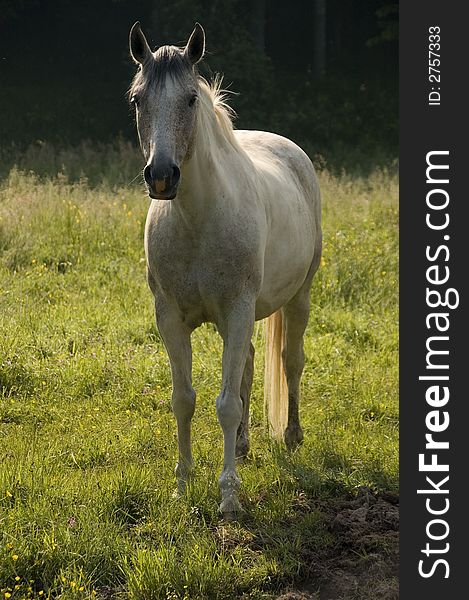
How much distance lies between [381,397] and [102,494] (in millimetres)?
2877

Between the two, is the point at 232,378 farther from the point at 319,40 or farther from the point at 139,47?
the point at 319,40

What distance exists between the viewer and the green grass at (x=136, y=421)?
4.38m

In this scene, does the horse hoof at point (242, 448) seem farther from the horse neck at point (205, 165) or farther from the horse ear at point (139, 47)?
the horse ear at point (139, 47)

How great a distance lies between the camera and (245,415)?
20.5 ft

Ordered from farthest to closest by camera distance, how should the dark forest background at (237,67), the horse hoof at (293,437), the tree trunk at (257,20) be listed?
the tree trunk at (257,20)
the dark forest background at (237,67)
the horse hoof at (293,437)

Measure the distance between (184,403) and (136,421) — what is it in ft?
4.15

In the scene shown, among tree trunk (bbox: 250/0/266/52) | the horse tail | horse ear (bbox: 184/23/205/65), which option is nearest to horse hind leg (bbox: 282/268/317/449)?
the horse tail

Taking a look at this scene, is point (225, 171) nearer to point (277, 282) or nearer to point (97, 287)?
point (277, 282)

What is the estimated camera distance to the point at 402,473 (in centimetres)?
432

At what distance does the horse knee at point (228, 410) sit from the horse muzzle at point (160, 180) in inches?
50.1

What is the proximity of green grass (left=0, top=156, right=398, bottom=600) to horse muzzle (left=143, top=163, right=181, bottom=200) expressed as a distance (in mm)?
1622

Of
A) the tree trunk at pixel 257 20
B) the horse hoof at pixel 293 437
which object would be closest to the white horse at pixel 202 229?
the horse hoof at pixel 293 437

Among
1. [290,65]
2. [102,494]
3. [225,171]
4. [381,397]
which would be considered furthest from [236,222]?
[290,65]

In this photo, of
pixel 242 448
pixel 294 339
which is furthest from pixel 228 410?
pixel 294 339
